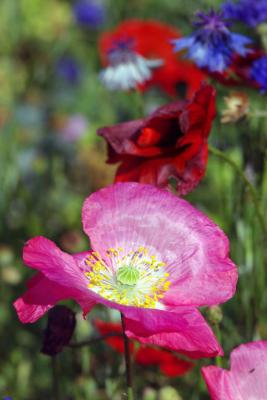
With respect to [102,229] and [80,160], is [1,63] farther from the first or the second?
[102,229]

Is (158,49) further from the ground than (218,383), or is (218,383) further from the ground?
(158,49)

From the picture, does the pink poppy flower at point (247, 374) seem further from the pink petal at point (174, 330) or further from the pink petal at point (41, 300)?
the pink petal at point (41, 300)

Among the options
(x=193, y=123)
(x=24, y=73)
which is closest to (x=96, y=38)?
(x=24, y=73)

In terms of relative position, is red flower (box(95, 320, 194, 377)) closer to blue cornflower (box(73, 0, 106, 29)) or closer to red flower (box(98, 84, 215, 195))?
red flower (box(98, 84, 215, 195))

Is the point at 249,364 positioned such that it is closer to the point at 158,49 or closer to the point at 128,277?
the point at 128,277

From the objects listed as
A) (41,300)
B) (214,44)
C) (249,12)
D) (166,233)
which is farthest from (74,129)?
(41,300)

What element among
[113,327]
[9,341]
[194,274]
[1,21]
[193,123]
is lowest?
[9,341]
